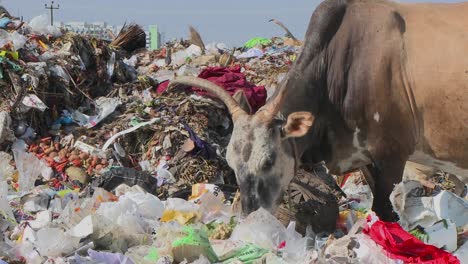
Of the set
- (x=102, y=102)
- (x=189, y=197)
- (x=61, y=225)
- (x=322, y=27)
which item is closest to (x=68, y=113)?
(x=102, y=102)

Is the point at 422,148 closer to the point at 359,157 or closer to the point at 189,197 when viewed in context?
the point at 359,157

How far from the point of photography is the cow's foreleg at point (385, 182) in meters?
4.61

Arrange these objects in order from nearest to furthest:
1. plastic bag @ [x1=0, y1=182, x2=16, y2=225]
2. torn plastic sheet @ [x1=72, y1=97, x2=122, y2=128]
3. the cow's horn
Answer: the cow's horn → plastic bag @ [x1=0, y1=182, x2=16, y2=225] → torn plastic sheet @ [x1=72, y1=97, x2=122, y2=128]

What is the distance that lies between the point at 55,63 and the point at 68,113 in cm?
68

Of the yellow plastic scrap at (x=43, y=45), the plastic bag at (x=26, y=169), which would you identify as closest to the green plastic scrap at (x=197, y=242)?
the plastic bag at (x=26, y=169)

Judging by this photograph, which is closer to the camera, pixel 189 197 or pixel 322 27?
pixel 322 27

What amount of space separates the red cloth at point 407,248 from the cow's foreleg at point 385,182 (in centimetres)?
71

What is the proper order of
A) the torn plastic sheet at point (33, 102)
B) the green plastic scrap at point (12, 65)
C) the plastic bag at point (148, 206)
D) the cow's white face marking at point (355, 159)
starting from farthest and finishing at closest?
the green plastic scrap at point (12, 65), the torn plastic sheet at point (33, 102), the plastic bag at point (148, 206), the cow's white face marking at point (355, 159)

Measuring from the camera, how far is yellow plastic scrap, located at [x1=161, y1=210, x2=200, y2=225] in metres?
4.82

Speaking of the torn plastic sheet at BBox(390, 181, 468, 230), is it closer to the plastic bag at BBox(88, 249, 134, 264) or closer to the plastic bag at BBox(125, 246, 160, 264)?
the plastic bag at BBox(125, 246, 160, 264)

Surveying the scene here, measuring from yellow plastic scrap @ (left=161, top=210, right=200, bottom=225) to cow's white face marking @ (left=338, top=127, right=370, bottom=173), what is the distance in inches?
42.7

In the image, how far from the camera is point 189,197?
598cm

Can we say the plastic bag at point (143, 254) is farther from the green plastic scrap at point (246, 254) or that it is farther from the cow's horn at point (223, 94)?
the cow's horn at point (223, 94)

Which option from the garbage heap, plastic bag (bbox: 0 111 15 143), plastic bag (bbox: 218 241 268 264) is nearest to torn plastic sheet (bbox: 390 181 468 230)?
the garbage heap
